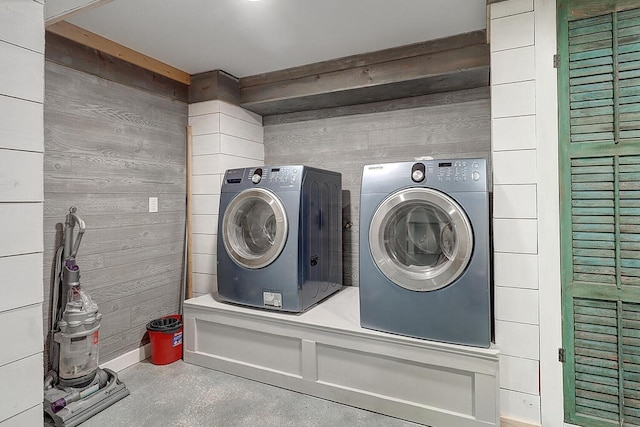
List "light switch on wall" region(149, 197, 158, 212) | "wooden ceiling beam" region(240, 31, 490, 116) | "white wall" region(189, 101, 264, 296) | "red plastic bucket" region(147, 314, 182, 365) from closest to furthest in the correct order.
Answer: "wooden ceiling beam" region(240, 31, 490, 116) → "red plastic bucket" region(147, 314, 182, 365) → "light switch on wall" region(149, 197, 158, 212) → "white wall" region(189, 101, 264, 296)

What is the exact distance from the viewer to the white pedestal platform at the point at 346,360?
1908mm

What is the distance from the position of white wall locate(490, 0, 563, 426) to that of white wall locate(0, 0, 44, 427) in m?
2.12

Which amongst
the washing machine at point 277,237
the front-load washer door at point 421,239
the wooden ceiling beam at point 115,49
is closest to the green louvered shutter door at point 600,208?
the front-load washer door at point 421,239

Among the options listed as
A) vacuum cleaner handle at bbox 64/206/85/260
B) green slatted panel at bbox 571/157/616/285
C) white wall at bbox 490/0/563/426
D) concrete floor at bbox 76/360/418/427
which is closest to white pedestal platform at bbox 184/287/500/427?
concrete floor at bbox 76/360/418/427

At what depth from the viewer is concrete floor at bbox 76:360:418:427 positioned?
6.70ft

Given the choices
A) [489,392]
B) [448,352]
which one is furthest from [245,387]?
[489,392]

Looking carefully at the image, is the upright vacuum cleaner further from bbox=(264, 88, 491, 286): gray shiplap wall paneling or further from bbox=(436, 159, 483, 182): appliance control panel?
bbox=(436, 159, 483, 182): appliance control panel

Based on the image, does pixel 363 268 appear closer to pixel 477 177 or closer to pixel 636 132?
pixel 477 177

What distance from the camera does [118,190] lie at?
2645 mm

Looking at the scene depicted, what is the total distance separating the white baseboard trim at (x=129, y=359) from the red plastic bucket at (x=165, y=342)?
0.12m

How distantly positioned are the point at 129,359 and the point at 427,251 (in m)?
2.40

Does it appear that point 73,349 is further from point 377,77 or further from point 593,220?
point 593,220

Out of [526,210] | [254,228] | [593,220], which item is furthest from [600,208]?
[254,228]

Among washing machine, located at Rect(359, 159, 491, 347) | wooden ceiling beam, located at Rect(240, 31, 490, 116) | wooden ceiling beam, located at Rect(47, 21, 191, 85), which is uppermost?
wooden ceiling beam, located at Rect(47, 21, 191, 85)
